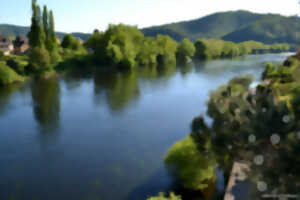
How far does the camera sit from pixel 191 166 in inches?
575

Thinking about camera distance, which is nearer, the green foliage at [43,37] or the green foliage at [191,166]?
the green foliage at [191,166]

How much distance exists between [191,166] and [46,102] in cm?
2757

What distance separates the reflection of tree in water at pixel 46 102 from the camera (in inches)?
1112

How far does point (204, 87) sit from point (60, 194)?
33829 mm

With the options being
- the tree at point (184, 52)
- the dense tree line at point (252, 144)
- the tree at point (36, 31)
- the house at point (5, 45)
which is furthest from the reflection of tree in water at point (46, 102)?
the tree at point (184, 52)

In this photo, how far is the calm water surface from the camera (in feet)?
53.7

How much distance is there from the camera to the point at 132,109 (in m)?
32.5

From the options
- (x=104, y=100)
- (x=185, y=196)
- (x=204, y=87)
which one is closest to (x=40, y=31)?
(x=104, y=100)

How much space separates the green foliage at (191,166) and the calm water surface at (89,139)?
1.65m

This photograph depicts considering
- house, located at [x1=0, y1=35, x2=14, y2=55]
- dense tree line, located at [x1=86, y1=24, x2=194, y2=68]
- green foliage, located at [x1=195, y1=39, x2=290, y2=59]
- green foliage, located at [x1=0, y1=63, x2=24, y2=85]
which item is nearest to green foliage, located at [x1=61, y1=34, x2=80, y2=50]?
dense tree line, located at [x1=86, y1=24, x2=194, y2=68]

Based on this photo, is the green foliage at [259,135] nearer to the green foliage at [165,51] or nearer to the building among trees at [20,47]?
the green foliage at [165,51]

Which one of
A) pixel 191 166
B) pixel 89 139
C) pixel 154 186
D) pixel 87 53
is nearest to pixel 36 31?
pixel 87 53

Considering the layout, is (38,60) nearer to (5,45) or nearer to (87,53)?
(87,53)

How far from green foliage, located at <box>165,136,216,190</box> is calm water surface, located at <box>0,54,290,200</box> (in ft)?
5.41
